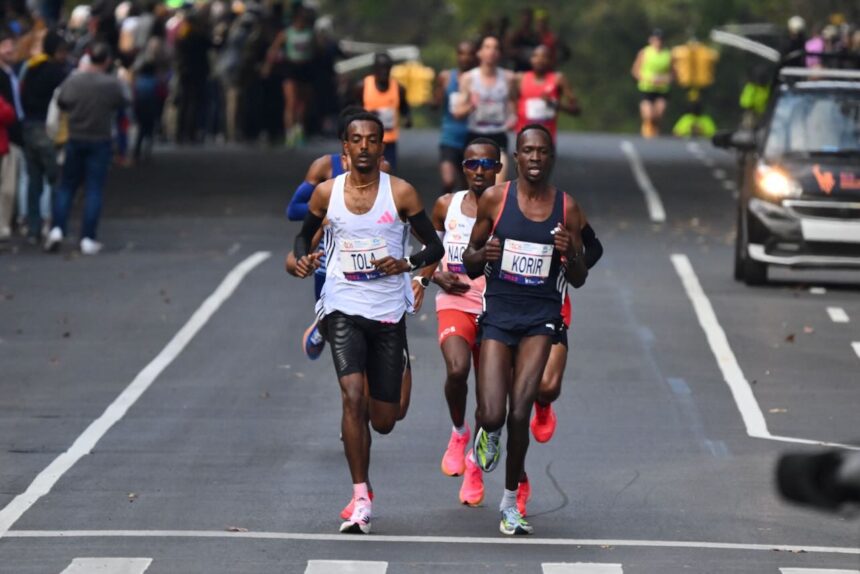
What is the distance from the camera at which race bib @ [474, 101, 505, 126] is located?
74.8 feet

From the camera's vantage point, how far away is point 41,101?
76.0 ft

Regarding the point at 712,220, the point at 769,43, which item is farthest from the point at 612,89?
A: the point at 712,220

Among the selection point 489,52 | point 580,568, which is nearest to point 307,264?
point 580,568

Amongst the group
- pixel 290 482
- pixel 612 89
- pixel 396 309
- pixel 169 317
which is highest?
pixel 396 309

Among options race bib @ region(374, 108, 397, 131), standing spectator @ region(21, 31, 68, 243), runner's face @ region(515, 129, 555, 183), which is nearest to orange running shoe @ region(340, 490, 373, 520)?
runner's face @ region(515, 129, 555, 183)

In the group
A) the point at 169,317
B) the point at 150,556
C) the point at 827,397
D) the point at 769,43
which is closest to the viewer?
the point at 150,556

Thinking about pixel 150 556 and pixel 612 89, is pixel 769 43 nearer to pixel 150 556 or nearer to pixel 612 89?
pixel 612 89

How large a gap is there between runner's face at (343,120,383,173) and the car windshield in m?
11.0

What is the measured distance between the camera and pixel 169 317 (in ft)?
60.9

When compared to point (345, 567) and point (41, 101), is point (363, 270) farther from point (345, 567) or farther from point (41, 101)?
point (41, 101)

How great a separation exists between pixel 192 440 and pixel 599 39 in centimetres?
6735

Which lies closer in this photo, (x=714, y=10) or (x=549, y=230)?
(x=549, y=230)

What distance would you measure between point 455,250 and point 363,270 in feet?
2.77

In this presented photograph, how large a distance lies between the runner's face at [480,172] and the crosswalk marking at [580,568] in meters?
2.26
